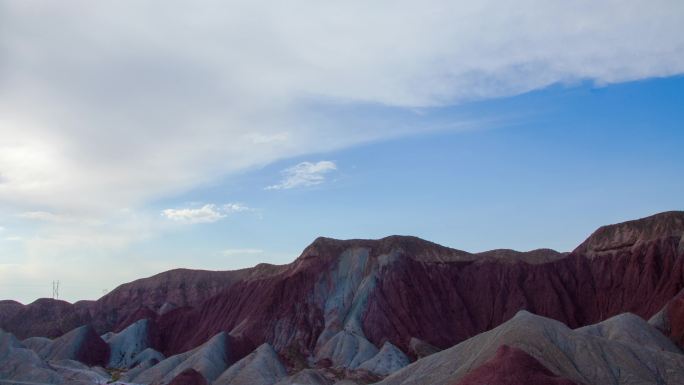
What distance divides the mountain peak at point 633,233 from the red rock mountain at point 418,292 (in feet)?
0.50

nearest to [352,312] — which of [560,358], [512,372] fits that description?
[560,358]

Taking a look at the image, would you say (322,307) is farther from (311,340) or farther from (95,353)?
(95,353)

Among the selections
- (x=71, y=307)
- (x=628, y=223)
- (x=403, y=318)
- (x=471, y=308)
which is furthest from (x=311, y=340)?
(x=71, y=307)

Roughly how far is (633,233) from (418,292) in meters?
30.7

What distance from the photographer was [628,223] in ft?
330

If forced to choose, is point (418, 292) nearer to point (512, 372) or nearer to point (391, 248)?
point (391, 248)

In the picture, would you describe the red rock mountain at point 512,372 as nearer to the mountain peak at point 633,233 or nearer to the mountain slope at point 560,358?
the mountain slope at point 560,358

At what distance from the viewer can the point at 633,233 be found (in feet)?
324

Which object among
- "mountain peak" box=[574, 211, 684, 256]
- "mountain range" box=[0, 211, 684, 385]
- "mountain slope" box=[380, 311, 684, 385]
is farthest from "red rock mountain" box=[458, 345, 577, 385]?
"mountain peak" box=[574, 211, 684, 256]

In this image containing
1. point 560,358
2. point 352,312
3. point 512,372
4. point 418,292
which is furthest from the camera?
point 418,292

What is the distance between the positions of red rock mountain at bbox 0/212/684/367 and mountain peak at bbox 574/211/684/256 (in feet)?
0.50

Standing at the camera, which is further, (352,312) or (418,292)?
(418,292)

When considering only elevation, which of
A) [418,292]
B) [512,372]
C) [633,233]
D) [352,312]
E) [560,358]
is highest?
[633,233]

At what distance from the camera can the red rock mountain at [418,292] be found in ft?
303
